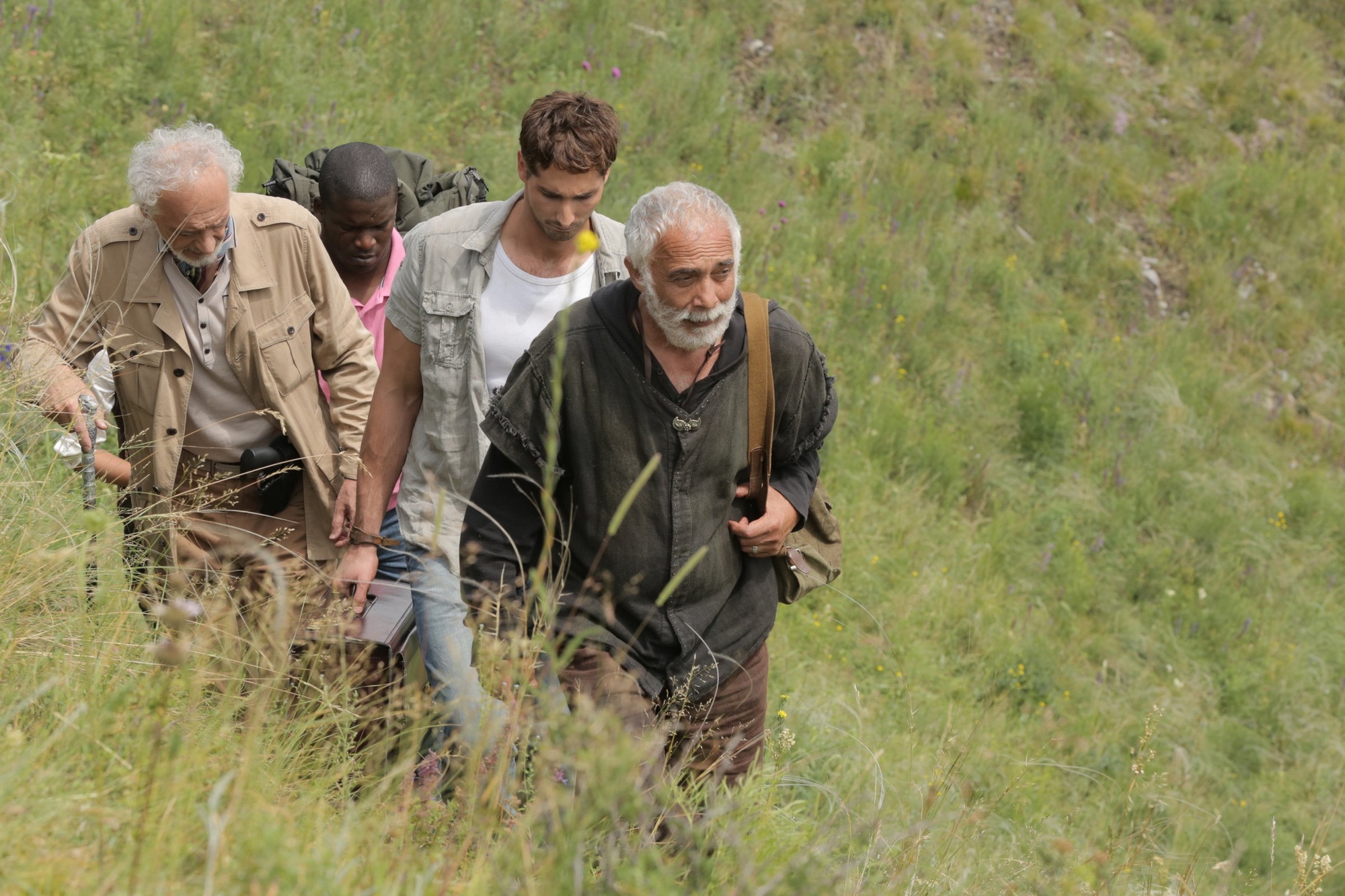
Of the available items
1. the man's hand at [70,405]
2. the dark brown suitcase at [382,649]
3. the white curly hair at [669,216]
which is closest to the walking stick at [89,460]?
the man's hand at [70,405]

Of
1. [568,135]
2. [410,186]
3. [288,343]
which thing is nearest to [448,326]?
[288,343]

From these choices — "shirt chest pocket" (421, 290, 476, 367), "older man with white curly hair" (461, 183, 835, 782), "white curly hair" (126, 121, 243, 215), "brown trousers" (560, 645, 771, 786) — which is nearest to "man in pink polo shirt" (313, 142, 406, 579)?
"shirt chest pocket" (421, 290, 476, 367)

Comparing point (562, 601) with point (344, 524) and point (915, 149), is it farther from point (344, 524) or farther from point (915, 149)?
point (915, 149)

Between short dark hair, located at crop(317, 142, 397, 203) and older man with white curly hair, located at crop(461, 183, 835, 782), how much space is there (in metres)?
1.40

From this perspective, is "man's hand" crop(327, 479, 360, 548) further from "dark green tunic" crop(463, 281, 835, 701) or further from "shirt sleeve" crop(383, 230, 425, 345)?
"dark green tunic" crop(463, 281, 835, 701)

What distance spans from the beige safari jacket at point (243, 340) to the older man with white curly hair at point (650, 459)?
3.01 ft

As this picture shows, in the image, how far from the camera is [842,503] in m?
7.08

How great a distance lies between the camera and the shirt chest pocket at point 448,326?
3.59m

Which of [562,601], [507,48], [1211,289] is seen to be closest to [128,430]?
[562,601]

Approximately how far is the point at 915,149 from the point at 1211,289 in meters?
2.90

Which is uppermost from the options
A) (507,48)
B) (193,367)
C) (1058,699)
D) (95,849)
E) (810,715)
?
(95,849)

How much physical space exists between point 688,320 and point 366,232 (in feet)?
5.89

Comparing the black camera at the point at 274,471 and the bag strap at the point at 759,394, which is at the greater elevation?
the bag strap at the point at 759,394

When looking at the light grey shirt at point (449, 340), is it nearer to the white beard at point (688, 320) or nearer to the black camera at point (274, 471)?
the black camera at point (274, 471)
